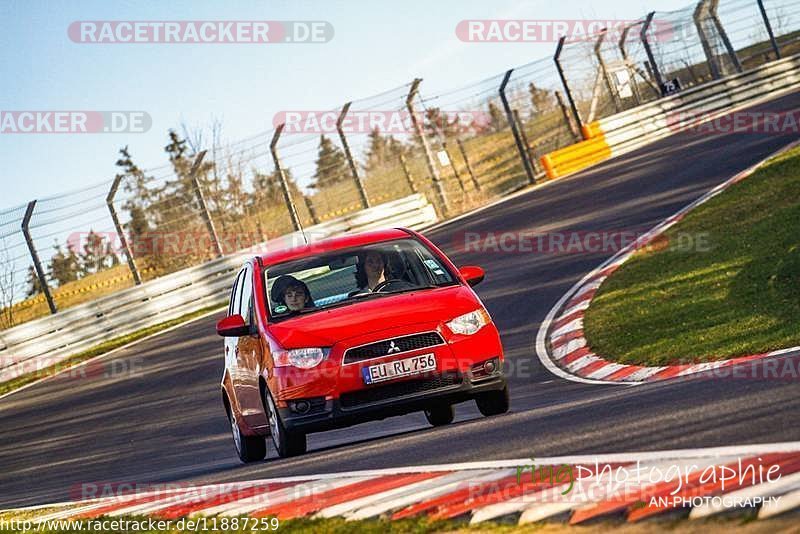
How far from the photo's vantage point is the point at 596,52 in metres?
35.4

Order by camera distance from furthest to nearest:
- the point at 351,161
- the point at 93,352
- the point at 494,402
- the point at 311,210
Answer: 1. the point at 311,210
2. the point at 351,161
3. the point at 93,352
4. the point at 494,402

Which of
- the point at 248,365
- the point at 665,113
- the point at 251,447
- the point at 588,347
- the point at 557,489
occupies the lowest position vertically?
the point at 588,347

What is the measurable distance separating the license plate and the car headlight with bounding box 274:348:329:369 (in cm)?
33

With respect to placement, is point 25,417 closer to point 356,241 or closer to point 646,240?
point 646,240

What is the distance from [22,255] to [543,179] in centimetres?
1301

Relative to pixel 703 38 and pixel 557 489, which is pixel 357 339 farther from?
pixel 703 38

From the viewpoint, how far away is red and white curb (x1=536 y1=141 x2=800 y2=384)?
1191 centimetres

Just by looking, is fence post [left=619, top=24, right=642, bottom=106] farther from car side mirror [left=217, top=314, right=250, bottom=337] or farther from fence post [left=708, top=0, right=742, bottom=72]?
car side mirror [left=217, top=314, right=250, bottom=337]

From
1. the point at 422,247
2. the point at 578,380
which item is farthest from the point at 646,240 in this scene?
the point at 422,247

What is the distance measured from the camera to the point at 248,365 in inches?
421

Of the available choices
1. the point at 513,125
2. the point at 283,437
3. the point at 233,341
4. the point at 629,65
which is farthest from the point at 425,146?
the point at 283,437

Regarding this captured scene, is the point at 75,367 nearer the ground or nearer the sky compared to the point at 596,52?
nearer the ground

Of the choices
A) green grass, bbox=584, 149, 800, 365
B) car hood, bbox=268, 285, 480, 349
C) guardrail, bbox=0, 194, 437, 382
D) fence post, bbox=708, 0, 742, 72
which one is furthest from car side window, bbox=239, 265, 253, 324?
fence post, bbox=708, 0, 742, 72

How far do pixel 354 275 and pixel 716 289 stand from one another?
582 centimetres
